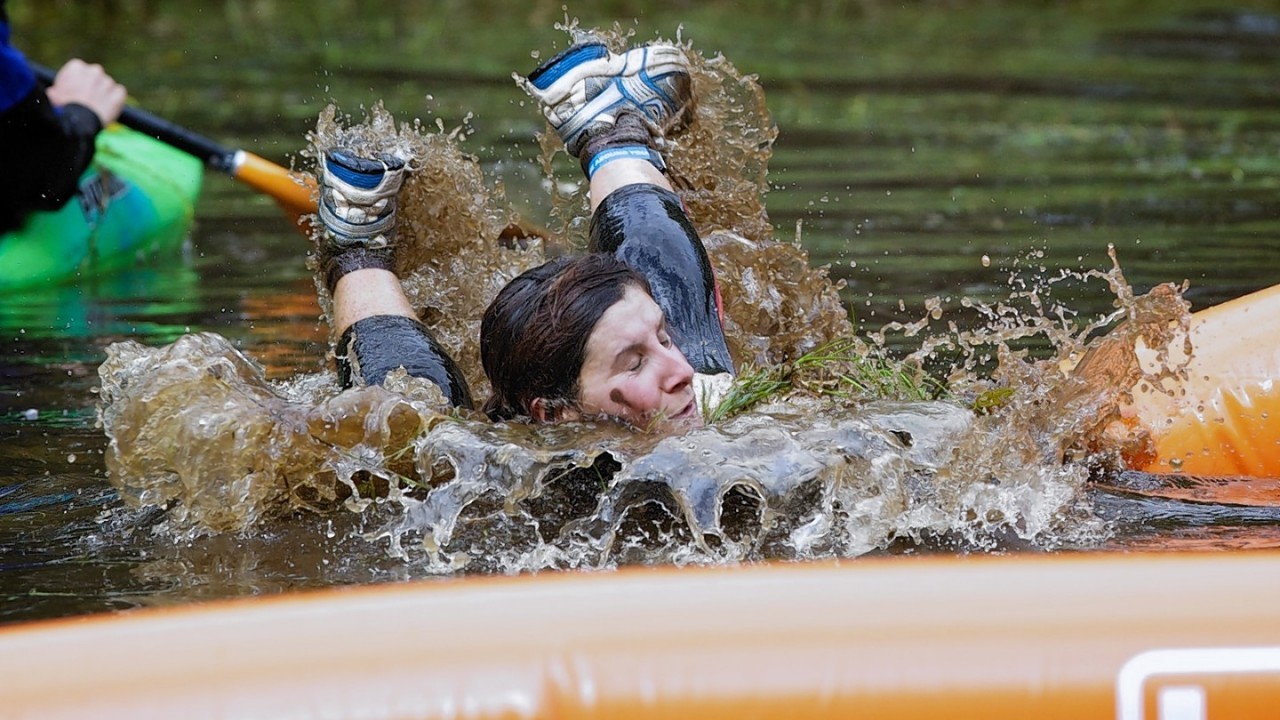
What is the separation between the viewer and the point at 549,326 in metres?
3.05

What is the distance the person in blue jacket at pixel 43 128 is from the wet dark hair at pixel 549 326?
3068mm

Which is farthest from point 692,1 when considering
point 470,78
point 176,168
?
point 176,168

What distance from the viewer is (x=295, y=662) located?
6.54 feet

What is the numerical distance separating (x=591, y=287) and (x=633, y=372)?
0.19 m

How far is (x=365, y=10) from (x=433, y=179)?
9635 millimetres

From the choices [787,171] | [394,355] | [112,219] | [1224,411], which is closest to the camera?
[1224,411]

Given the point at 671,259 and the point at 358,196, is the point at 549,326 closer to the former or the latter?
the point at 671,259

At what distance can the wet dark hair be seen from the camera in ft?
9.93

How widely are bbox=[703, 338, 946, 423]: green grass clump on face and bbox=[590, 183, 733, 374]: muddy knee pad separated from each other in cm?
12

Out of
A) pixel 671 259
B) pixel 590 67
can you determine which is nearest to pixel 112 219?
pixel 590 67

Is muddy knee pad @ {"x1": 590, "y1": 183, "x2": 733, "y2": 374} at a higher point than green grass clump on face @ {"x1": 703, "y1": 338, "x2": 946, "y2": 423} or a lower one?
higher

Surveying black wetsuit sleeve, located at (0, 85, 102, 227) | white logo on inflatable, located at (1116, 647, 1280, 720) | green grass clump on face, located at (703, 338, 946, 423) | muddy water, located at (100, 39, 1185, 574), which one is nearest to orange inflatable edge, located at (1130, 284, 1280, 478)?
muddy water, located at (100, 39, 1185, 574)

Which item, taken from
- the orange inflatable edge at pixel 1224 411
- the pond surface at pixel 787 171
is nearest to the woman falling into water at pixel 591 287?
the pond surface at pixel 787 171

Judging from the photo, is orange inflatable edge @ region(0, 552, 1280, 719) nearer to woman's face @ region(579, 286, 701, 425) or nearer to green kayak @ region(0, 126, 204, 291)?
woman's face @ region(579, 286, 701, 425)
